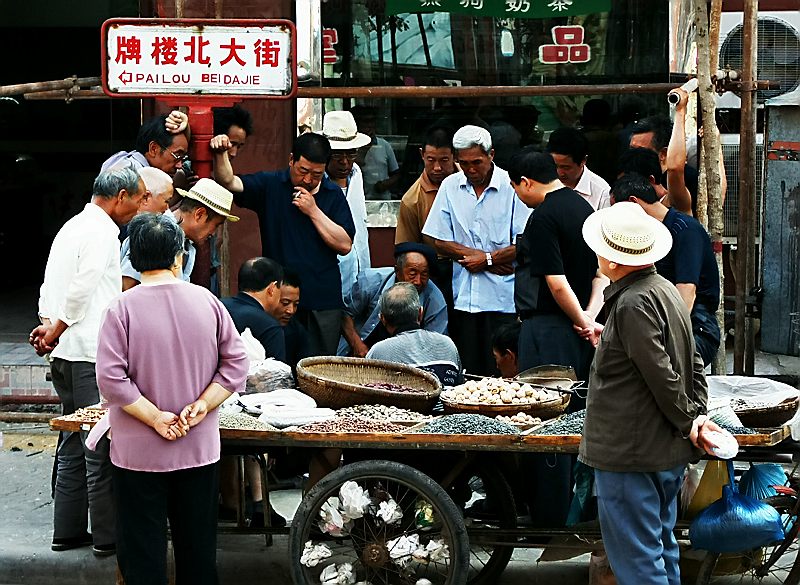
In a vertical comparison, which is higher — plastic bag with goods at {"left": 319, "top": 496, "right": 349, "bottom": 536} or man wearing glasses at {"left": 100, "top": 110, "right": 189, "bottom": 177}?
man wearing glasses at {"left": 100, "top": 110, "right": 189, "bottom": 177}

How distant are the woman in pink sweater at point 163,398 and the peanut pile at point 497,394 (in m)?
1.14

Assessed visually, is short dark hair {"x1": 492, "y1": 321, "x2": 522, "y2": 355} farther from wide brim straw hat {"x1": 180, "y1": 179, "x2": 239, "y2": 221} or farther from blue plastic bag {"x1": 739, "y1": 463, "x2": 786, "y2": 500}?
wide brim straw hat {"x1": 180, "y1": 179, "x2": 239, "y2": 221}

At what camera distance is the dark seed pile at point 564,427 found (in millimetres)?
5488

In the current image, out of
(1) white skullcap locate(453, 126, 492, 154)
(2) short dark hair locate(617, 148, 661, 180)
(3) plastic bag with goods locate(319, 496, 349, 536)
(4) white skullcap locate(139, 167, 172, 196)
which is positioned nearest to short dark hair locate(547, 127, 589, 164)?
(1) white skullcap locate(453, 126, 492, 154)

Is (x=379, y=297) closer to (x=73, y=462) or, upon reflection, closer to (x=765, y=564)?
(x=73, y=462)

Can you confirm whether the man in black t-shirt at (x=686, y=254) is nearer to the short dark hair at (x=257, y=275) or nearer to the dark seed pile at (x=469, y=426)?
the dark seed pile at (x=469, y=426)

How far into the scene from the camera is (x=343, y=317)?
755 centimetres

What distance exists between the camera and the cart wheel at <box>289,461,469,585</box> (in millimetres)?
5461

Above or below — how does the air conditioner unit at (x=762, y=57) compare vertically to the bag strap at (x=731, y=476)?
above

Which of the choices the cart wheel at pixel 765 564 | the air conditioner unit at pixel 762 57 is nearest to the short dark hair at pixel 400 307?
the cart wheel at pixel 765 564

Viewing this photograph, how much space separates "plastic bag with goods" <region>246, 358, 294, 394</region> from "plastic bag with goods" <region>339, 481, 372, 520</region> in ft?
2.19

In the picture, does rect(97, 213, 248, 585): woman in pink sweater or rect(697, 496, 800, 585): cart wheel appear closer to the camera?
rect(97, 213, 248, 585): woman in pink sweater

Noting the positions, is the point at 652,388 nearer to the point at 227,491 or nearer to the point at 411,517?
the point at 411,517

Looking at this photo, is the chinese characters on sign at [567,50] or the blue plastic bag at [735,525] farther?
the chinese characters on sign at [567,50]
